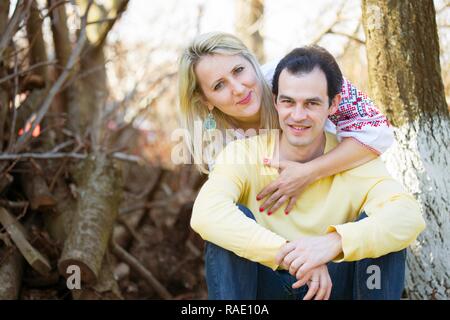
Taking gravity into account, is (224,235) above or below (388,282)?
above

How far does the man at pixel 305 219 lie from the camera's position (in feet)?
7.23

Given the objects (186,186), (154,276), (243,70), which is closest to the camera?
(243,70)

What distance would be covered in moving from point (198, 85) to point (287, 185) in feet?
2.23

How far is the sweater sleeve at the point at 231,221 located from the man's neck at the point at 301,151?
212 millimetres

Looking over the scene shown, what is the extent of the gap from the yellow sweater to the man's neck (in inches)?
1.5

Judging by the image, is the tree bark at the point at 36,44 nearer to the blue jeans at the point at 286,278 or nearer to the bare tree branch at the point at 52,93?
the bare tree branch at the point at 52,93

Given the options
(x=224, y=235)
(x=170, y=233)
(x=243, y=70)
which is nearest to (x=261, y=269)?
(x=224, y=235)

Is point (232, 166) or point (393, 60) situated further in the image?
point (393, 60)

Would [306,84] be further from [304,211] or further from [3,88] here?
[3,88]

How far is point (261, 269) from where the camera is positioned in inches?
95.1

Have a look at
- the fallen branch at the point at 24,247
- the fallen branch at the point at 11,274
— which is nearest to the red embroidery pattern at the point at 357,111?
the fallen branch at the point at 24,247

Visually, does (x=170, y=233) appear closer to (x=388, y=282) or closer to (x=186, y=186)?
(x=186, y=186)

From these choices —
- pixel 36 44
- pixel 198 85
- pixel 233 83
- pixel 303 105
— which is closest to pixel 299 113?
pixel 303 105
